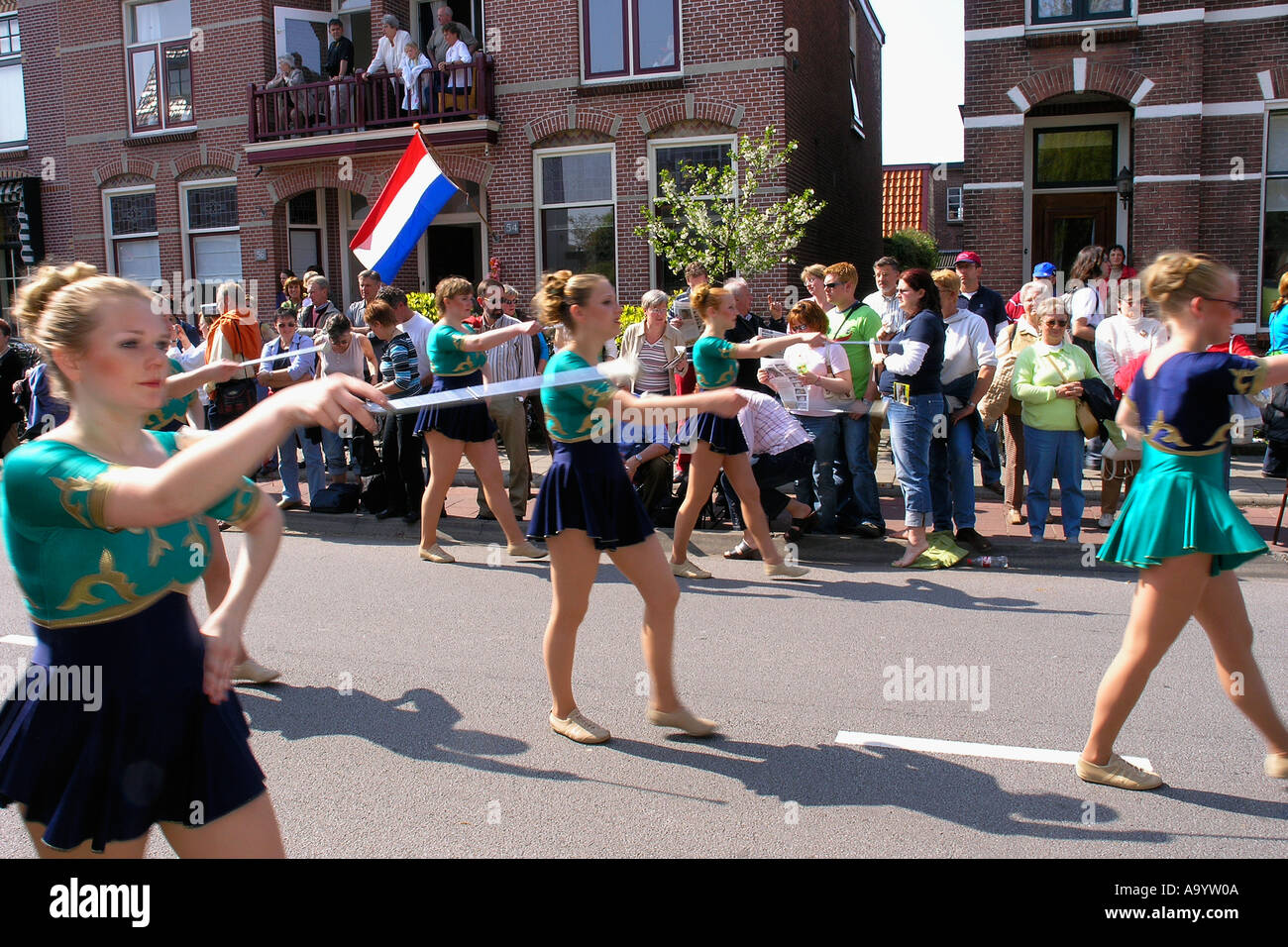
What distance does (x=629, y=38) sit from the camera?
647 inches

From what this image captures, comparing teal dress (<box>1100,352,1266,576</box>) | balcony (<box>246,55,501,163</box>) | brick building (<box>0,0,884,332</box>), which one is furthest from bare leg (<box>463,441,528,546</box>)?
balcony (<box>246,55,501,163</box>)

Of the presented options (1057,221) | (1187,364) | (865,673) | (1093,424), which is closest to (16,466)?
(1187,364)

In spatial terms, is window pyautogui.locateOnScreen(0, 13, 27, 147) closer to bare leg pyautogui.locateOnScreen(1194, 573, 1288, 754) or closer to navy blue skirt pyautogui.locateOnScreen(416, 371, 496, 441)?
navy blue skirt pyautogui.locateOnScreen(416, 371, 496, 441)

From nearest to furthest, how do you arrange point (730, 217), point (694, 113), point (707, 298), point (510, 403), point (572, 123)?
1. point (707, 298)
2. point (510, 403)
3. point (730, 217)
4. point (694, 113)
5. point (572, 123)

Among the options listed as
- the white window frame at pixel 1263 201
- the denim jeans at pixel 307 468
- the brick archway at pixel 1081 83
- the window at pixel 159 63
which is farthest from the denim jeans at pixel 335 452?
the window at pixel 159 63

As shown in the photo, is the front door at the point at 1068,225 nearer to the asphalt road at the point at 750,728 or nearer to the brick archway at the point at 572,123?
the brick archway at the point at 572,123

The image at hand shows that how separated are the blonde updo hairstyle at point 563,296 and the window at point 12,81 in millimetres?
22143

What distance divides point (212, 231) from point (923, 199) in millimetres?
22249

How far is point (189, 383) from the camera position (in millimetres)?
3672

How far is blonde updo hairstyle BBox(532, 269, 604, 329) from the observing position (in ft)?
14.9

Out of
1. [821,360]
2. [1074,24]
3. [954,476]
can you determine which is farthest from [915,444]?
[1074,24]

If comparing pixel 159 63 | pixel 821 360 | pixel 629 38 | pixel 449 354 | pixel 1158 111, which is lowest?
pixel 821 360

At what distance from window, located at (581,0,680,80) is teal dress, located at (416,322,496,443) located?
9.83 metres

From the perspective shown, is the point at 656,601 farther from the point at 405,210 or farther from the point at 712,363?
the point at 405,210
